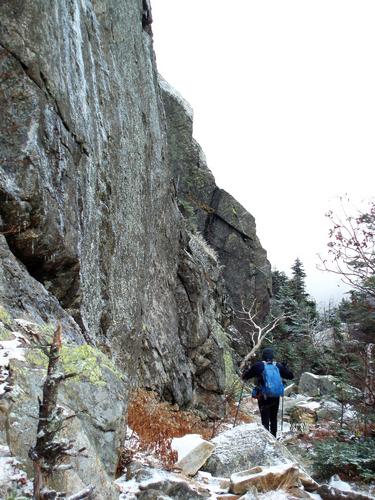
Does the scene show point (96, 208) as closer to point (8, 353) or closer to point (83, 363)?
point (83, 363)

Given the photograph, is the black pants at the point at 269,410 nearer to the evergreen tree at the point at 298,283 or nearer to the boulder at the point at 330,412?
the boulder at the point at 330,412

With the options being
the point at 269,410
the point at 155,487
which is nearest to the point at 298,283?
the point at 269,410

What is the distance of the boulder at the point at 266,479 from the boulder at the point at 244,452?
60 centimetres

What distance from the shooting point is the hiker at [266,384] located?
9219 mm

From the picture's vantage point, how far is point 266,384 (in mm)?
9250

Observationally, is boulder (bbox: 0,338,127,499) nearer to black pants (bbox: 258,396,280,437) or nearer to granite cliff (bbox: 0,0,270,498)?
granite cliff (bbox: 0,0,270,498)

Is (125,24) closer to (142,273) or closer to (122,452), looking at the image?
(142,273)

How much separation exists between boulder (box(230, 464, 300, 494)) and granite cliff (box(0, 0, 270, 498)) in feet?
6.08

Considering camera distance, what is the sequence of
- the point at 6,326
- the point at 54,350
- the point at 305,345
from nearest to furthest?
the point at 54,350, the point at 6,326, the point at 305,345

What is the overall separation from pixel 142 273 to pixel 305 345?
83.9ft

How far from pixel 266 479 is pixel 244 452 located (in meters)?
1.15

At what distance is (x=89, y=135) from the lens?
7.76 meters

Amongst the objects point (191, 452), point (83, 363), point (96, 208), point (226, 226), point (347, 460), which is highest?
point (226, 226)

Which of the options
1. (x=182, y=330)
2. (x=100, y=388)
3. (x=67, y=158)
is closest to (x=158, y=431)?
(x=100, y=388)
